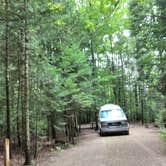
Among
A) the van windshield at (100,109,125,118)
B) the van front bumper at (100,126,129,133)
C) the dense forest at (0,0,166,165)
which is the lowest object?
the van front bumper at (100,126,129,133)

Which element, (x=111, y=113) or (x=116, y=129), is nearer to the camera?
(x=116, y=129)

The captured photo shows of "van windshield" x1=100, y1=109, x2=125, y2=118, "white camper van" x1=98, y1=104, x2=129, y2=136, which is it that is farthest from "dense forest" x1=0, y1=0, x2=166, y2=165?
"white camper van" x1=98, y1=104, x2=129, y2=136

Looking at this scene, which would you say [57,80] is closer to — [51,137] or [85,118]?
[51,137]

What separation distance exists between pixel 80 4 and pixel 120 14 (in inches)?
230

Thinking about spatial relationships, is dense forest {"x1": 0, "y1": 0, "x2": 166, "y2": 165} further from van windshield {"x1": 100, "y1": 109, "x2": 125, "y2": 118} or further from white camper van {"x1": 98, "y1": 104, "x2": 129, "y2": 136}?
white camper van {"x1": 98, "y1": 104, "x2": 129, "y2": 136}

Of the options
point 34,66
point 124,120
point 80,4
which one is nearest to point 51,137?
point 124,120

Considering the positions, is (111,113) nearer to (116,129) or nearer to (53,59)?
(116,129)

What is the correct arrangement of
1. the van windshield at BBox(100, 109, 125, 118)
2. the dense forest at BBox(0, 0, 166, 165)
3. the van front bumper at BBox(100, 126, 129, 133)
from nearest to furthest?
1. the dense forest at BBox(0, 0, 166, 165)
2. the van front bumper at BBox(100, 126, 129, 133)
3. the van windshield at BBox(100, 109, 125, 118)

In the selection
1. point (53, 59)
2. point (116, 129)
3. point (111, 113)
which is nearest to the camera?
point (53, 59)

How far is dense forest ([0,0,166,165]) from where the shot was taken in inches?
362

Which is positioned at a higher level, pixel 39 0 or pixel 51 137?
pixel 39 0

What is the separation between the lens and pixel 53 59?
16.0 meters

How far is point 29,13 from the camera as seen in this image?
28.4 ft

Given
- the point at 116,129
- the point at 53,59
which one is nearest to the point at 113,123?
the point at 116,129
